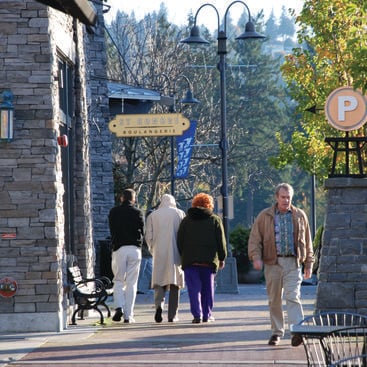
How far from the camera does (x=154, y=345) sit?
539 inches

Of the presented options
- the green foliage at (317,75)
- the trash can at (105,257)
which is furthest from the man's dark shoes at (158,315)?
the green foliage at (317,75)

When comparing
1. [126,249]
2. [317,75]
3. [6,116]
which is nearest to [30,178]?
[6,116]

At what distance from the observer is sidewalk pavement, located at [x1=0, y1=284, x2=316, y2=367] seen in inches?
477

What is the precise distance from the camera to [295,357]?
1230 cm

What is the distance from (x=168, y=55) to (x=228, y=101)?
89.2 feet

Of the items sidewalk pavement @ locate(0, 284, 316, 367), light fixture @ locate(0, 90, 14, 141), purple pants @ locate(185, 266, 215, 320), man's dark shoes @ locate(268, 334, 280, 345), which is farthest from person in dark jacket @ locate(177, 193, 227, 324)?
man's dark shoes @ locate(268, 334, 280, 345)

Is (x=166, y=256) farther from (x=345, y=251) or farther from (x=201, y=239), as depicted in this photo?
(x=345, y=251)

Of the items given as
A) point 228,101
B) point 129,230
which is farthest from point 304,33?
point 228,101

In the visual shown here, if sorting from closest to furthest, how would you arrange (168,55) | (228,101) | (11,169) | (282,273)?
(282,273) < (11,169) < (168,55) < (228,101)

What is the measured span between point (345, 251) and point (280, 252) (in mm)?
1957

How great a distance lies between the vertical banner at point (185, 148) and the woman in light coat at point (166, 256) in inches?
637

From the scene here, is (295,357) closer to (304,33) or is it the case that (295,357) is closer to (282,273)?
(282,273)

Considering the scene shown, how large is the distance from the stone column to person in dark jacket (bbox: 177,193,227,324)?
1.76 meters

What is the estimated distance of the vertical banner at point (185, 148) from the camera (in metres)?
33.4
